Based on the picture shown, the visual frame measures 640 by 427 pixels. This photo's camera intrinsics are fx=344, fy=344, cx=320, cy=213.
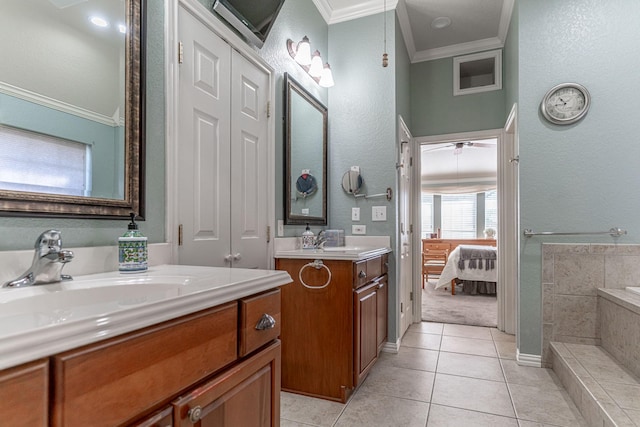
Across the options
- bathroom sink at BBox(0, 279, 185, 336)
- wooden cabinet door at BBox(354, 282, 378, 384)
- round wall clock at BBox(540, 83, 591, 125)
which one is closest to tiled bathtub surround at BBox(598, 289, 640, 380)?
round wall clock at BBox(540, 83, 591, 125)

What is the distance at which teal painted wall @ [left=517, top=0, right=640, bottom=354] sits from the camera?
2.38m

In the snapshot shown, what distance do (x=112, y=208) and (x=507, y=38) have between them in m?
3.54

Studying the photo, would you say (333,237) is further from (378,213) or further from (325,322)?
(325,322)

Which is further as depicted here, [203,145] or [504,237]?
[504,237]

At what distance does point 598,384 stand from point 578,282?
841mm

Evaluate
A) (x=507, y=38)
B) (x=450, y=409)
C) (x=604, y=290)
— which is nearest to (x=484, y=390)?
(x=450, y=409)

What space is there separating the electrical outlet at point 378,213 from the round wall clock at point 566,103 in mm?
1355

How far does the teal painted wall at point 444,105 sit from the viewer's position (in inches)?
135

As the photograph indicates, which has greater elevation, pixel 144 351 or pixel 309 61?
pixel 309 61

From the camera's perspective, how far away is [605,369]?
6.56 feet

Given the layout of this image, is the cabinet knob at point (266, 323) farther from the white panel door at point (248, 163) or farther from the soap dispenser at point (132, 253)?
the white panel door at point (248, 163)

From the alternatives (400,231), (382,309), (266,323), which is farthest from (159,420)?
(400,231)

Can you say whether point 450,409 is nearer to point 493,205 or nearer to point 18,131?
point 18,131

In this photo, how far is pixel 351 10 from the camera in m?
2.95
